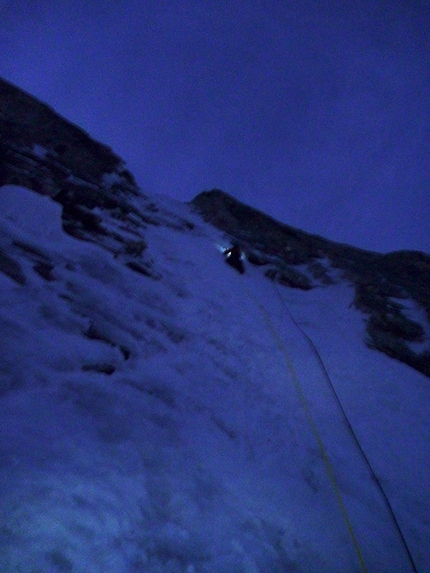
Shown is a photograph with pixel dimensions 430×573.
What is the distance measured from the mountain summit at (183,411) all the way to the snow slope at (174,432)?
0.03 meters

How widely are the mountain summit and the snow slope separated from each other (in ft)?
0.09

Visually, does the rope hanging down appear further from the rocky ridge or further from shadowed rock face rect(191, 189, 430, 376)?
the rocky ridge

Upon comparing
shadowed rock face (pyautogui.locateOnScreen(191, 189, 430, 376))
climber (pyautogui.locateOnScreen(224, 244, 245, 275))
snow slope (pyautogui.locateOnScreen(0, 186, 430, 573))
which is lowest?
snow slope (pyautogui.locateOnScreen(0, 186, 430, 573))

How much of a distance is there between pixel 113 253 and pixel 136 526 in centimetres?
894

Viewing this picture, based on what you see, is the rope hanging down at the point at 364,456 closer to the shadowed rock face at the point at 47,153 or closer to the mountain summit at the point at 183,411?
the mountain summit at the point at 183,411

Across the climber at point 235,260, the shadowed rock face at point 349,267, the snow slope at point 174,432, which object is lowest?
the snow slope at point 174,432

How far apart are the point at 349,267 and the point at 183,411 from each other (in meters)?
16.8

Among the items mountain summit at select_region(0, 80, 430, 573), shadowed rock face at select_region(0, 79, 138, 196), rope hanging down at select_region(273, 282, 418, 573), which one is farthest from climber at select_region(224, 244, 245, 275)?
shadowed rock face at select_region(0, 79, 138, 196)

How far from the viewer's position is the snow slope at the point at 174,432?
3.80 m

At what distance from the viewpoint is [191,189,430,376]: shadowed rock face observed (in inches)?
555

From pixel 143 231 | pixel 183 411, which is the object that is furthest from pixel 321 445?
pixel 143 231

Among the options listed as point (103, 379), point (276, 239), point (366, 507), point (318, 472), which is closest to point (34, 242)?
point (103, 379)

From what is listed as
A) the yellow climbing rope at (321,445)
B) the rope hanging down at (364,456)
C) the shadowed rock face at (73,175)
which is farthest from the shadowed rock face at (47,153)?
the rope hanging down at (364,456)

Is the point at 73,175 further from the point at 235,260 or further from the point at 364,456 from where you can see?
the point at 364,456
